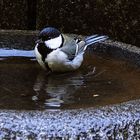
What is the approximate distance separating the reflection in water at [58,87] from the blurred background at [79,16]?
0.81m

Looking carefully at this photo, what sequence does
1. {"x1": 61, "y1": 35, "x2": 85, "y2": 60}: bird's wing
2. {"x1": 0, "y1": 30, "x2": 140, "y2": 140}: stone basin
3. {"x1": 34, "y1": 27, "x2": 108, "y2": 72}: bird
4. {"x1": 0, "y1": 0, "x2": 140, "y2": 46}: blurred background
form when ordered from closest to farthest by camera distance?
{"x1": 0, "y1": 30, "x2": 140, "y2": 140}: stone basin < {"x1": 34, "y1": 27, "x2": 108, "y2": 72}: bird < {"x1": 61, "y1": 35, "x2": 85, "y2": 60}: bird's wing < {"x1": 0, "y1": 0, "x2": 140, "y2": 46}: blurred background

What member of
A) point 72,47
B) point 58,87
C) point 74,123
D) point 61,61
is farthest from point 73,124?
point 72,47

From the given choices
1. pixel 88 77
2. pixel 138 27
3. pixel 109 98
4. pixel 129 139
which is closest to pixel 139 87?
pixel 109 98

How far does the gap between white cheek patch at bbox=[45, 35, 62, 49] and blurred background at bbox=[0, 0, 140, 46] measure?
2.00 feet

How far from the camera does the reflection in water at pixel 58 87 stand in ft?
9.92

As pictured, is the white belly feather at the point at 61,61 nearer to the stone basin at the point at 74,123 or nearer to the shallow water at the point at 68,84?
the shallow water at the point at 68,84

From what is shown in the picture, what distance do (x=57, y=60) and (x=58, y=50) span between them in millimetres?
68

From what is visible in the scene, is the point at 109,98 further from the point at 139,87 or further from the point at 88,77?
the point at 88,77

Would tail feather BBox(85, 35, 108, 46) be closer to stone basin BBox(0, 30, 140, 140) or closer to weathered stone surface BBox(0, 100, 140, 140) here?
stone basin BBox(0, 30, 140, 140)

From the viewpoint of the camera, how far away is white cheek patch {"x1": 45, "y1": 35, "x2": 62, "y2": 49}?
3.87m

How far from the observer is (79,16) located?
451cm

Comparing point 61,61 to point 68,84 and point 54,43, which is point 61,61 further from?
point 68,84

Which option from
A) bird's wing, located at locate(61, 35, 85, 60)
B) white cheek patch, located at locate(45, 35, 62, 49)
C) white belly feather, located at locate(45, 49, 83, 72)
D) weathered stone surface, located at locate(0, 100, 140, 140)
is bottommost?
white belly feather, located at locate(45, 49, 83, 72)

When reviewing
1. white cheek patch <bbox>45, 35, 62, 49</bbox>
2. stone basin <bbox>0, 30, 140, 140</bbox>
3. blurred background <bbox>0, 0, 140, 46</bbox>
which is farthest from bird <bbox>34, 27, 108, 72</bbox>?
stone basin <bbox>0, 30, 140, 140</bbox>
